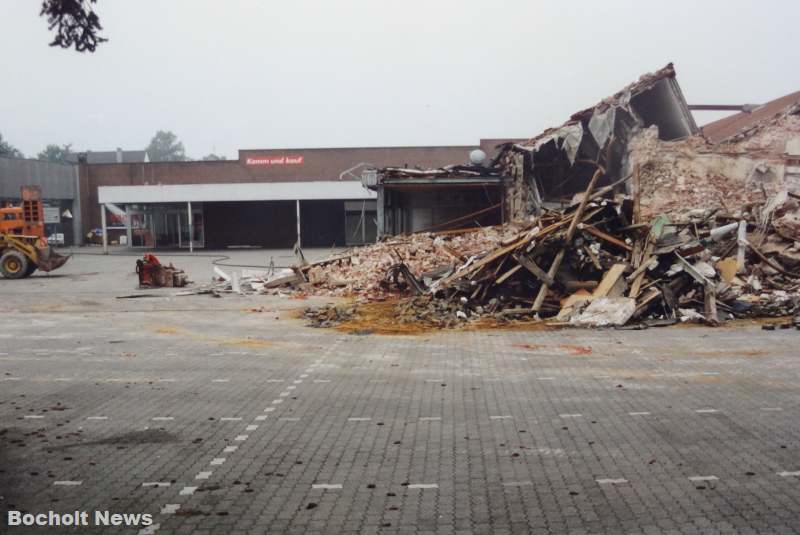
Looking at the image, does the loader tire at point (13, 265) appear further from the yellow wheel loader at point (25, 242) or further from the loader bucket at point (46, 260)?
the loader bucket at point (46, 260)

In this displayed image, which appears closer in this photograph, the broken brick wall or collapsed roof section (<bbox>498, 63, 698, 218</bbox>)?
the broken brick wall

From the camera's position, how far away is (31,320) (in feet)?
47.0

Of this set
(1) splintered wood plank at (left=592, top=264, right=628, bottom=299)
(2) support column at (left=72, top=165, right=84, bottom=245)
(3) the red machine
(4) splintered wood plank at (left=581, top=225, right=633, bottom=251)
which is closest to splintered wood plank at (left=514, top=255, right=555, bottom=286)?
(1) splintered wood plank at (left=592, top=264, right=628, bottom=299)

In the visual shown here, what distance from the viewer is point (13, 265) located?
24.4m

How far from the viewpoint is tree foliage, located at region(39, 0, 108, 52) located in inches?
202

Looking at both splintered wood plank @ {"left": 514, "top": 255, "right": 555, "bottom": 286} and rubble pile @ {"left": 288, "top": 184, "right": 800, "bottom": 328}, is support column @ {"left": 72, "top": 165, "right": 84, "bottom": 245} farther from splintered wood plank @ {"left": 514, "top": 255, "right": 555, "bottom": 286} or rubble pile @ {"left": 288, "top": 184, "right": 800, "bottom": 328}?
splintered wood plank @ {"left": 514, "top": 255, "right": 555, "bottom": 286}

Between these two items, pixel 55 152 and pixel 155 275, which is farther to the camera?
pixel 55 152

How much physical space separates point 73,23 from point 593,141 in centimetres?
2081

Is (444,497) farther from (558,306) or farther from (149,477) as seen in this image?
(558,306)

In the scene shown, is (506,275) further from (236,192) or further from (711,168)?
(236,192)

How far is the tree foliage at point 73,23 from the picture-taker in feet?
16.8

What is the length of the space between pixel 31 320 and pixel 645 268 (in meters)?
12.4

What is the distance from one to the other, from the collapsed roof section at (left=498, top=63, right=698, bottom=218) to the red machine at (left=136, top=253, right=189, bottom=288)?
1180 cm

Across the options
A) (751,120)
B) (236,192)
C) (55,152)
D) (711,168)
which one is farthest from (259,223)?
(55,152)
